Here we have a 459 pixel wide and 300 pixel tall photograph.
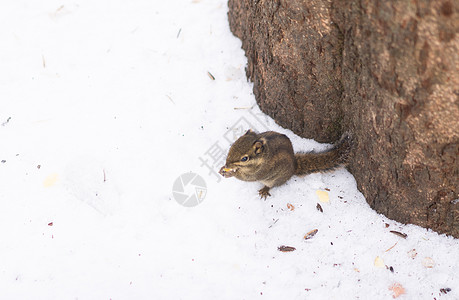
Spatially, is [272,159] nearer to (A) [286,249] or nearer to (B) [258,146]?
(B) [258,146]

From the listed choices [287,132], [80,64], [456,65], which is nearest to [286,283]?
[287,132]

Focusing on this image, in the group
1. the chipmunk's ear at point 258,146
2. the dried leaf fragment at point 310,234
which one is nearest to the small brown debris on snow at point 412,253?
the dried leaf fragment at point 310,234

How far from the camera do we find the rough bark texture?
178 centimetres

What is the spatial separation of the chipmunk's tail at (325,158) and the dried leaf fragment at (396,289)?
89 centimetres

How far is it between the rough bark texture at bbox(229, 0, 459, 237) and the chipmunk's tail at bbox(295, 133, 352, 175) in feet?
0.30

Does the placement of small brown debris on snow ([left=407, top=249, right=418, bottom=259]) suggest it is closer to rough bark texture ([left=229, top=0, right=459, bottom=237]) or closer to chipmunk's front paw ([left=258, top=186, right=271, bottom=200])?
rough bark texture ([left=229, top=0, right=459, bottom=237])

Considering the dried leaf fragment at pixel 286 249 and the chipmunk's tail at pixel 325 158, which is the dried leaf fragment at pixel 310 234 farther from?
the chipmunk's tail at pixel 325 158

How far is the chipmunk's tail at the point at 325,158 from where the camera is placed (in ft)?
9.29

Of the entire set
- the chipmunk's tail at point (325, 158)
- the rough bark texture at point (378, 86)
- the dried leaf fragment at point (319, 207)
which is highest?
the rough bark texture at point (378, 86)

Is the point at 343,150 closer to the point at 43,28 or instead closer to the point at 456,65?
the point at 456,65

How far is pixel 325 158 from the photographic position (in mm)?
2869

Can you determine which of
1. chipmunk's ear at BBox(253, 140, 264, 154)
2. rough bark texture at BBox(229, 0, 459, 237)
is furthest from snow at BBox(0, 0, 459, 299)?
chipmunk's ear at BBox(253, 140, 264, 154)

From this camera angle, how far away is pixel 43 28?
13.2ft

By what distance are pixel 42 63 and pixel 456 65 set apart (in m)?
3.50
